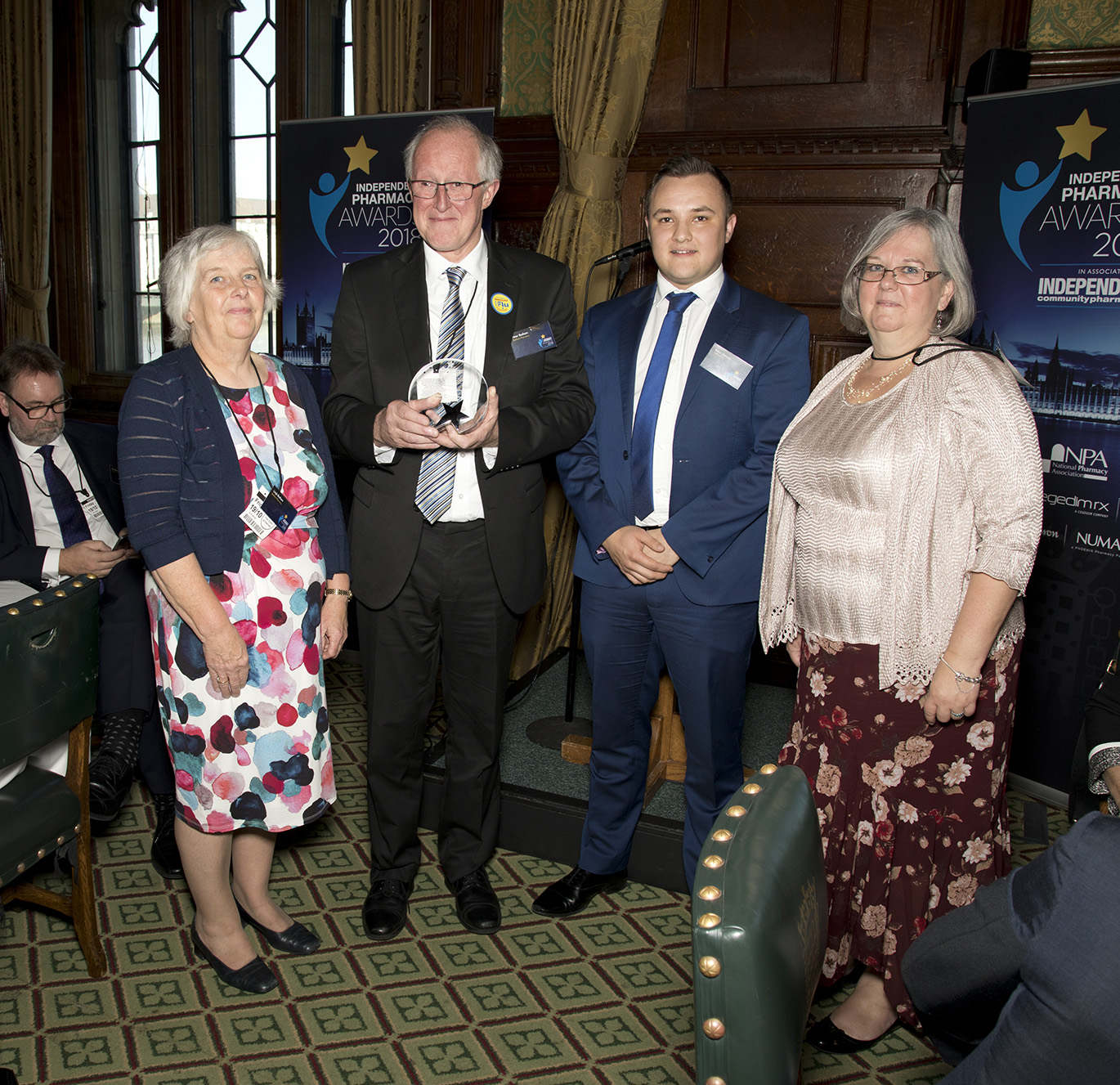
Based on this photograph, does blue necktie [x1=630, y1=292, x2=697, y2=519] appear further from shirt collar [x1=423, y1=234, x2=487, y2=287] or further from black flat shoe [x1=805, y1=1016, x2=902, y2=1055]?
black flat shoe [x1=805, y1=1016, x2=902, y2=1055]

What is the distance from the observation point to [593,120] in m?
4.16

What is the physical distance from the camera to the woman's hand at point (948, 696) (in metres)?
1.95

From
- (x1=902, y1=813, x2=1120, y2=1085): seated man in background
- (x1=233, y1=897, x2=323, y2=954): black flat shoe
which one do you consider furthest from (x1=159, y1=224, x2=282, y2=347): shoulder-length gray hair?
(x1=902, y1=813, x2=1120, y2=1085): seated man in background

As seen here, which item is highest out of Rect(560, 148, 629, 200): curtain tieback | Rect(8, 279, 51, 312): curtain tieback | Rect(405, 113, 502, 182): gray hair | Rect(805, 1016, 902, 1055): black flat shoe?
Rect(560, 148, 629, 200): curtain tieback

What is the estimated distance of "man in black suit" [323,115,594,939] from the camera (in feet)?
7.78

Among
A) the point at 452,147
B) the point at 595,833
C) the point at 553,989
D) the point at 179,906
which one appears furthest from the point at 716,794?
the point at 452,147

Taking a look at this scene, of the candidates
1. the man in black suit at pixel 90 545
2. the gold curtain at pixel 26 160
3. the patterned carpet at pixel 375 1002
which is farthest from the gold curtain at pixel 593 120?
the gold curtain at pixel 26 160

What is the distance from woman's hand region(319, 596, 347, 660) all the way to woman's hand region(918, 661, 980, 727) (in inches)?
54.7

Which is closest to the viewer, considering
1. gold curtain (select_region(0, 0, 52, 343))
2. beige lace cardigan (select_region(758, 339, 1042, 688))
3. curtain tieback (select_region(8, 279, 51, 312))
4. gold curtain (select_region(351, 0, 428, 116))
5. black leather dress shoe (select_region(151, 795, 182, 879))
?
beige lace cardigan (select_region(758, 339, 1042, 688))

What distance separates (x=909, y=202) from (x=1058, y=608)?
1738 millimetres

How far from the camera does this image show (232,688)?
220cm

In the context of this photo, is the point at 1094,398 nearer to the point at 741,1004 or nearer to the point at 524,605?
the point at 524,605

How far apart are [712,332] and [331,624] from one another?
47.4 inches

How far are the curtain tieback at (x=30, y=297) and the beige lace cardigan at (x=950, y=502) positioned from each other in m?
5.91
